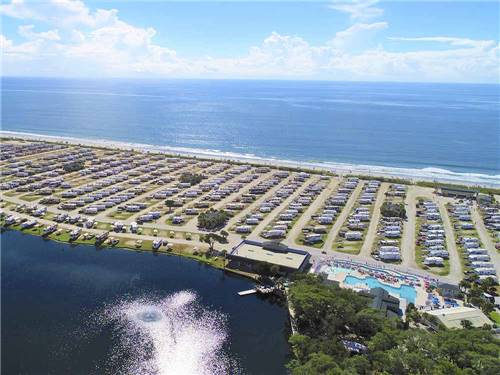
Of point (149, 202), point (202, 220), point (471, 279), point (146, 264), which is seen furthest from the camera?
point (149, 202)

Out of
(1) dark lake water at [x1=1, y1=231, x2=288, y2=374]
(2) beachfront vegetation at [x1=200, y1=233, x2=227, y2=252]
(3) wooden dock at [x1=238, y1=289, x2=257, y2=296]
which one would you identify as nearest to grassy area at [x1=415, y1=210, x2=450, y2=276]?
(1) dark lake water at [x1=1, y1=231, x2=288, y2=374]

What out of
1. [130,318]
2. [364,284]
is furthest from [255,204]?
[130,318]

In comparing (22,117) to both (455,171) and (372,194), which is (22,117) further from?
(455,171)

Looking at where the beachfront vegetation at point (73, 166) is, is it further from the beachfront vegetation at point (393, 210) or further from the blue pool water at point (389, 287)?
the blue pool water at point (389, 287)

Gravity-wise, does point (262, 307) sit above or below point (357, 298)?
below

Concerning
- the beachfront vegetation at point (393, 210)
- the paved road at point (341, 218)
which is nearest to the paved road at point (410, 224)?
the beachfront vegetation at point (393, 210)

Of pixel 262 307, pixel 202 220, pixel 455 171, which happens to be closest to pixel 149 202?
pixel 202 220
